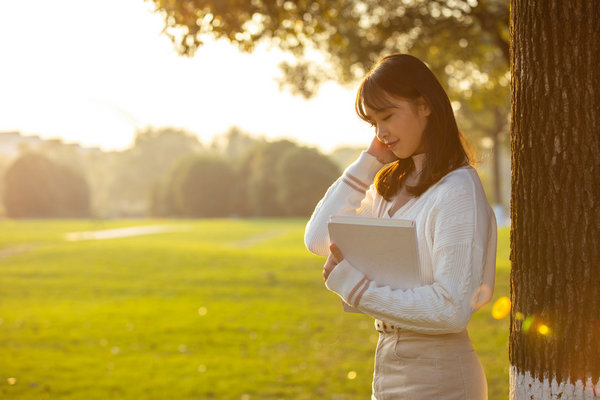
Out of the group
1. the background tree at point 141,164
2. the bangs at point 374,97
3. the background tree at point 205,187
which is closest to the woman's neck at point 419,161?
the bangs at point 374,97

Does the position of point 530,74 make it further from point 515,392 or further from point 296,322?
point 296,322

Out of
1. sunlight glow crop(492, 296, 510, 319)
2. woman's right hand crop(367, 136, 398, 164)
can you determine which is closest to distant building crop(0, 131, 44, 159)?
sunlight glow crop(492, 296, 510, 319)

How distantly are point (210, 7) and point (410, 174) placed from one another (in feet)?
16.3

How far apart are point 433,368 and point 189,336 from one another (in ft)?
27.2

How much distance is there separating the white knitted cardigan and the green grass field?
16.4ft

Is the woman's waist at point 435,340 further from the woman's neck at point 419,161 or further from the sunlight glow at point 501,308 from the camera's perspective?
the sunlight glow at point 501,308

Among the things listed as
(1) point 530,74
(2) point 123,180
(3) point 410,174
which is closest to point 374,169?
(3) point 410,174

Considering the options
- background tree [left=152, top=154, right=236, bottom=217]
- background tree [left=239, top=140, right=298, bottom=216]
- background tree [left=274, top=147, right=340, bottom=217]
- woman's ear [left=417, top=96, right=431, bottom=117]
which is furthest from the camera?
background tree [left=152, top=154, right=236, bottom=217]

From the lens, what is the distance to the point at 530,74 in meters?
2.38

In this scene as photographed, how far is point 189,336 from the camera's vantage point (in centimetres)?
1019

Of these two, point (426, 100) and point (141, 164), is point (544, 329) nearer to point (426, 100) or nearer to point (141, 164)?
point (426, 100)

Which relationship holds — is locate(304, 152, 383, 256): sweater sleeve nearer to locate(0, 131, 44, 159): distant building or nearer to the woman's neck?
the woman's neck

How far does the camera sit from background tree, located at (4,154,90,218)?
66.6 meters

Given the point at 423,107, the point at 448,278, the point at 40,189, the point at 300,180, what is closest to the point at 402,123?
the point at 423,107
